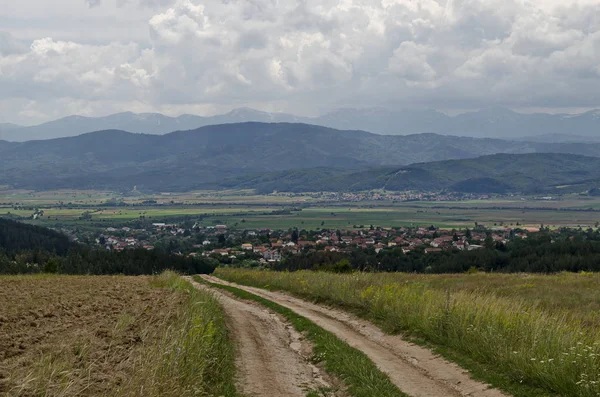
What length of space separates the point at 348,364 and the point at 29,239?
131 meters

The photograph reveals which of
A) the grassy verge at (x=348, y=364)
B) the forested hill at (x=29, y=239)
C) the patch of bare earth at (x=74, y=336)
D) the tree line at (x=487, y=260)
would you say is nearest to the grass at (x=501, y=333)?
the grassy verge at (x=348, y=364)

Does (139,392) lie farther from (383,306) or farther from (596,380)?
(383,306)

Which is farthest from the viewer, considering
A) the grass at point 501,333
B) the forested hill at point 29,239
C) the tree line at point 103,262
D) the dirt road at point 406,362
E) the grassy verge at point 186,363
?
the forested hill at point 29,239

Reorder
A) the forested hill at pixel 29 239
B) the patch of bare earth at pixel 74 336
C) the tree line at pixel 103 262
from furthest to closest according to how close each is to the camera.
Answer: the forested hill at pixel 29 239 → the tree line at pixel 103 262 → the patch of bare earth at pixel 74 336

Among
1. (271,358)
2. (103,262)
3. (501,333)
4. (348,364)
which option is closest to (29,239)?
(103,262)

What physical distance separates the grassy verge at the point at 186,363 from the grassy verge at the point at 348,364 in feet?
7.37

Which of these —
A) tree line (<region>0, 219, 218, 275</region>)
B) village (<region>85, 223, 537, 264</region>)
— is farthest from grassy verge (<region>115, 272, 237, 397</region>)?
village (<region>85, 223, 537, 264</region>)

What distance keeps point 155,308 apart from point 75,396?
37.3ft

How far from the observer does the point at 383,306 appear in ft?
77.7

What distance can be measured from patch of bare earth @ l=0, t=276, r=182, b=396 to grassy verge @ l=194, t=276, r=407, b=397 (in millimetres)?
4254

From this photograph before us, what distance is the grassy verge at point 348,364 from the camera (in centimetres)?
1448

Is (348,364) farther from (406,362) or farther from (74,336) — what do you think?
(74,336)

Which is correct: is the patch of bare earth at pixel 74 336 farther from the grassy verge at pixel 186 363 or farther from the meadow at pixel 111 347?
the grassy verge at pixel 186 363

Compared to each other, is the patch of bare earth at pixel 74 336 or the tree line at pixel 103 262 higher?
the patch of bare earth at pixel 74 336
